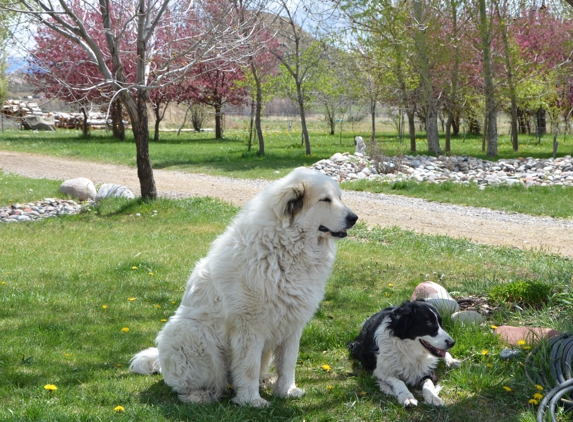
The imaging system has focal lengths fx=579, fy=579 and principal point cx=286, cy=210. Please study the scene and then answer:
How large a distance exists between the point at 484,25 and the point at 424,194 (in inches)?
402

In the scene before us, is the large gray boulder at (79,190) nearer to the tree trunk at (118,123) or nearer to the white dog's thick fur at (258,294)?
the white dog's thick fur at (258,294)

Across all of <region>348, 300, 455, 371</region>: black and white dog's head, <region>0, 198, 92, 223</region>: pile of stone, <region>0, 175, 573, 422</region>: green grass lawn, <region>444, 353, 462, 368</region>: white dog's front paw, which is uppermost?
<region>0, 198, 92, 223</region>: pile of stone

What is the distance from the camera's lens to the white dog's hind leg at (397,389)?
4.17 m

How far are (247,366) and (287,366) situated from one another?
1.19ft

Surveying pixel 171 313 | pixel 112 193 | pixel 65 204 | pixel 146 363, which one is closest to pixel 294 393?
pixel 146 363

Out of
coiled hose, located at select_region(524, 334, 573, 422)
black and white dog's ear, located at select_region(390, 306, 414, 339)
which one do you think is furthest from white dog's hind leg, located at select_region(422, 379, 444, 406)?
coiled hose, located at select_region(524, 334, 573, 422)

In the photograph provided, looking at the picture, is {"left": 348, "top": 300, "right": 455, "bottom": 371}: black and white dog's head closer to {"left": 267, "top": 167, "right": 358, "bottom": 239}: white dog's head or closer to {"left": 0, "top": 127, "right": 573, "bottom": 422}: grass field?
{"left": 0, "top": 127, "right": 573, "bottom": 422}: grass field

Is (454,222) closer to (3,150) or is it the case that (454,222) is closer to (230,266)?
(230,266)

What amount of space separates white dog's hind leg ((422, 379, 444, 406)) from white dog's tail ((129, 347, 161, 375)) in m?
2.11

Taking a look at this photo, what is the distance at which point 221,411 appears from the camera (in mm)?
3971

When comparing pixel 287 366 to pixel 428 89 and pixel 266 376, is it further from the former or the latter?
pixel 428 89

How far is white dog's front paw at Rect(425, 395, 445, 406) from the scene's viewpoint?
415 centimetres

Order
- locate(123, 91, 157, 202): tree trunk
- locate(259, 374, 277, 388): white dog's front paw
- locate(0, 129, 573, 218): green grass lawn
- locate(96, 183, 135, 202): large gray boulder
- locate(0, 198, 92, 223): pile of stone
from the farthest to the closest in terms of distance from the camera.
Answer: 1. locate(0, 129, 573, 218): green grass lawn
2. locate(96, 183, 135, 202): large gray boulder
3. locate(123, 91, 157, 202): tree trunk
4. locate(0, 198, 92, 223): pile of stone
5. locate(259, 374, 277, 388): white dog's front paw

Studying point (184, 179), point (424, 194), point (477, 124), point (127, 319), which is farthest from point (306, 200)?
point (477, 124)
